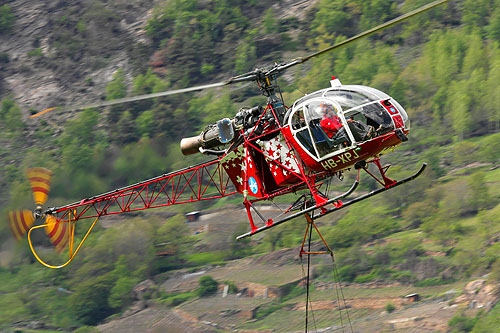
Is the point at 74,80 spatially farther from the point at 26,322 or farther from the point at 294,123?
the point at 294,123

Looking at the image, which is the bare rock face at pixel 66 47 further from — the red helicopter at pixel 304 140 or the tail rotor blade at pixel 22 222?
the red helicopter at pixel 304 140

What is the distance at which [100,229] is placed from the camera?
211ft

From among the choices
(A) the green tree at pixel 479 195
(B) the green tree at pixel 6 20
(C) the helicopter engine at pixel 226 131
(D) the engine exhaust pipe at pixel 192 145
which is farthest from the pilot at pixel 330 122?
(B) the green tree at pixel 6 20

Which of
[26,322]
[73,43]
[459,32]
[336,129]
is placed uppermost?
[336,129]

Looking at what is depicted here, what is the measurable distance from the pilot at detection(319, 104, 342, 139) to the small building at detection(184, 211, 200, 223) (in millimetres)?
49616

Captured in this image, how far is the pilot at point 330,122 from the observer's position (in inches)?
629

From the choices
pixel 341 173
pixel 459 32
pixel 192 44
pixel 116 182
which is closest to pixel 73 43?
pixel 192 44

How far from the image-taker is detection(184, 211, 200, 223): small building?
214ft

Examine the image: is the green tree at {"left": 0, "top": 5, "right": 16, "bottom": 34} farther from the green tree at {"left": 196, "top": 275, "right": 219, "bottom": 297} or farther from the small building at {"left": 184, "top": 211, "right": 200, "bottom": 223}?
the green tree at {"left": 196, "top": 275, "right": 219, "bottom": 297}

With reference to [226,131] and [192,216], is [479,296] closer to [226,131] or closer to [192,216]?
[192,216]

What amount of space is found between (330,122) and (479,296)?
128 feet

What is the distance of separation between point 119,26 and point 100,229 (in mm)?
32871

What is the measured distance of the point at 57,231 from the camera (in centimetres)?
2191

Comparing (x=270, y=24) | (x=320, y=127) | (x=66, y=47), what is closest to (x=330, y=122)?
(x=320, y=127)
